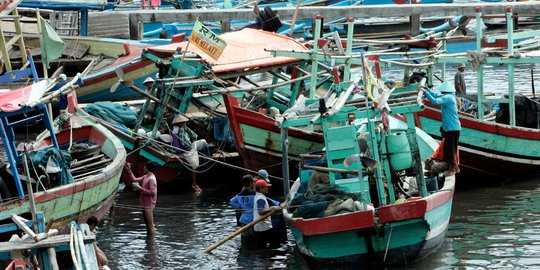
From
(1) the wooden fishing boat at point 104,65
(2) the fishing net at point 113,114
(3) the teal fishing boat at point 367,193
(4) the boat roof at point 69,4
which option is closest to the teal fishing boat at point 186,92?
(2) the fishing net at point 113,114

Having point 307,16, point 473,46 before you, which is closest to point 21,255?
point 307,16

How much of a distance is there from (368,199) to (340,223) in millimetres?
838

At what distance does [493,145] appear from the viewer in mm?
20688

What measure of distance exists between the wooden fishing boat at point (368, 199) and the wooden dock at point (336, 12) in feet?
58.1

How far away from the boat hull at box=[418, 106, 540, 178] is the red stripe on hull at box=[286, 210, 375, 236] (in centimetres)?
683

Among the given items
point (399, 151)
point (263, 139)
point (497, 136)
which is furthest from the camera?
point (263, 139)

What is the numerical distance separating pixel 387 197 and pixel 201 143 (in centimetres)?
657

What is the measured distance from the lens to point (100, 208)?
16.9 meters

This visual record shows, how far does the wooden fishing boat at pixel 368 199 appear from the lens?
46.8 feet

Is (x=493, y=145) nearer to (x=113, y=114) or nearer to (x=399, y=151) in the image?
(x=399, y=151)

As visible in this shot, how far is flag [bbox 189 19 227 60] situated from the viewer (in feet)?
66.0

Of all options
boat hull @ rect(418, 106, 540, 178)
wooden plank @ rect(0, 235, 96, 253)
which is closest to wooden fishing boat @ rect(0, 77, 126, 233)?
wooden plank @ rect(0, 235, 96, 253)

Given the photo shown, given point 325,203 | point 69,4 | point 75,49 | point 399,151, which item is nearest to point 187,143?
point 399,151

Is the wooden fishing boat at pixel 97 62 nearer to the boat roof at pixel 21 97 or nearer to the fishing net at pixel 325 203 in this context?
the boat roof at pixel 21 97
